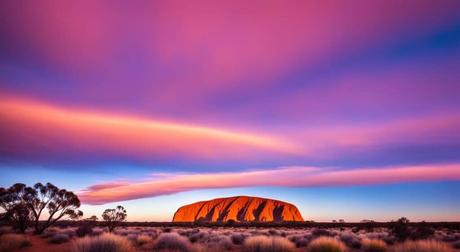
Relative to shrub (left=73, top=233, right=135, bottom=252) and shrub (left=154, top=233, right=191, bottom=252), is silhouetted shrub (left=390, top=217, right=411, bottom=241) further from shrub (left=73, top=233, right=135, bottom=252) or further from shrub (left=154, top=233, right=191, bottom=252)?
shrub (left=73, top=233, right=135, bottom=252)

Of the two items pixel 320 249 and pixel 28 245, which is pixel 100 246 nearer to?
pixel 320 249

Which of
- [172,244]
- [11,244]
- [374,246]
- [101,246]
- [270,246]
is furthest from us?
[11,244]

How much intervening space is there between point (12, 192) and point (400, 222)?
33900mm

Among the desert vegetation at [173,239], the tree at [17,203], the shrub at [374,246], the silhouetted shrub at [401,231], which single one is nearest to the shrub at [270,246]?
the desert vegetation at [173,239]

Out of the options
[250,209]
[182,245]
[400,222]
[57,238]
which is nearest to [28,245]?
[57,238]

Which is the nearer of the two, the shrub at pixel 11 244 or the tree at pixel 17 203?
the shrub at pixel 11 244

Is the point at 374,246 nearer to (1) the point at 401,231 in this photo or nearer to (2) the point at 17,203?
(1) the point at 401,231

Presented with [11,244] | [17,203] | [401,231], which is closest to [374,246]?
[401,231]

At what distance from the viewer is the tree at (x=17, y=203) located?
1179 inches

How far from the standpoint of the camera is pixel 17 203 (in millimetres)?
30344

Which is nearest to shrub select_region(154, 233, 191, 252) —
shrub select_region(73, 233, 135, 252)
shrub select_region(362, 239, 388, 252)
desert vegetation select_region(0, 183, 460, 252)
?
desert vegetation select_region(0, 183, 460, 252)

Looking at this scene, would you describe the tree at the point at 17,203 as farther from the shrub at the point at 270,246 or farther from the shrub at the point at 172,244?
the shrub at the point at 270,246

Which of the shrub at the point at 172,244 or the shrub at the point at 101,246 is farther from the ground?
the shrub at the point at 101,246

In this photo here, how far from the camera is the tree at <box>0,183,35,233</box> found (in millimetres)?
29938
